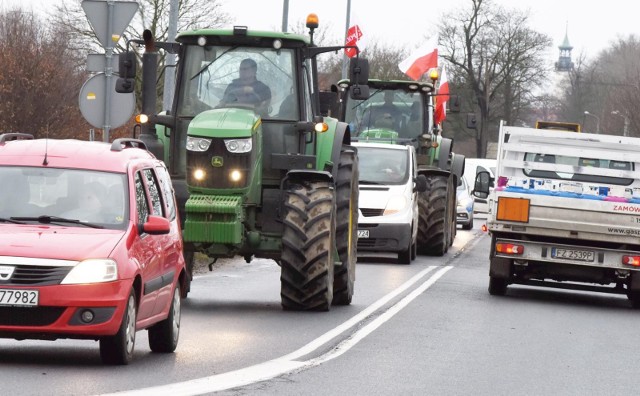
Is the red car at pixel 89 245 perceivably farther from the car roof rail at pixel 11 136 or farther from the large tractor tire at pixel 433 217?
the large tractor tire at pixel 433 217

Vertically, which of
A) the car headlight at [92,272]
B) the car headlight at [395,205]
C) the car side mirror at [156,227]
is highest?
the car side mirror at [156,227]

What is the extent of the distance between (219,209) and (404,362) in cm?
449

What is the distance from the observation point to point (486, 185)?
25.8 metres

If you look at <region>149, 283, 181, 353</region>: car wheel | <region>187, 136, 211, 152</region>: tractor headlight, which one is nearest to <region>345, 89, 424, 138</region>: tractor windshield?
<region>187, 136, 211, 152</region>: tractor headlight

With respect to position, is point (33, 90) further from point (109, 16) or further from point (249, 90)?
point (249, 90)

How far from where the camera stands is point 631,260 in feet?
68.4

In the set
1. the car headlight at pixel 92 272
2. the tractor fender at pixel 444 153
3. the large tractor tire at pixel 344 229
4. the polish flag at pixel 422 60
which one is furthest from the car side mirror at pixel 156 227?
the polish flag at pixel 422 60

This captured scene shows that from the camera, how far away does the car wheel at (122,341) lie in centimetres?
1125

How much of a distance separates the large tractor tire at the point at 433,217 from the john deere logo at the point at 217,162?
14.4 meters

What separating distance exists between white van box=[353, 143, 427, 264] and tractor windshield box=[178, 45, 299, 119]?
9834 millimetres

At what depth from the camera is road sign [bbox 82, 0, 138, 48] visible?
20469 millimetres

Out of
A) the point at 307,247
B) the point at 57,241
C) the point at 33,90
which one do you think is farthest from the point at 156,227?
the point at 33,90

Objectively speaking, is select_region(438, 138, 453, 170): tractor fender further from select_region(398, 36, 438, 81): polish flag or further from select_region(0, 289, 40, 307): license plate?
select_region(0, 289, 40, 307): license plate

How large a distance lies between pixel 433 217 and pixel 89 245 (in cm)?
2031
